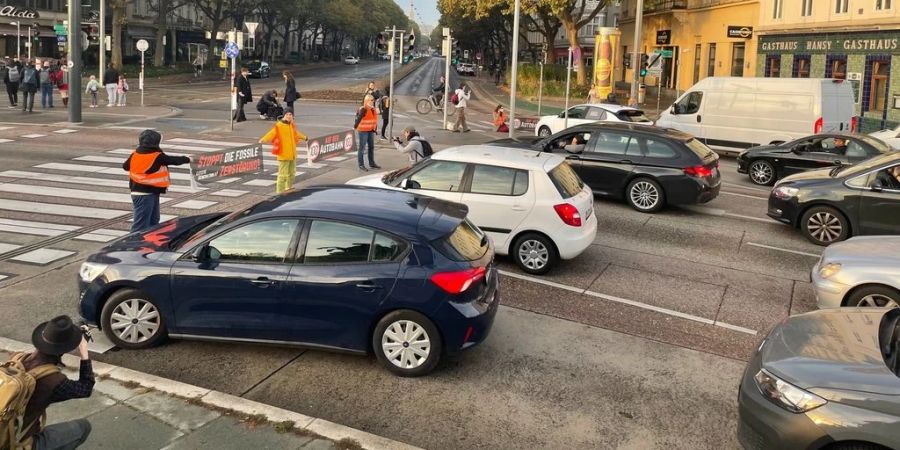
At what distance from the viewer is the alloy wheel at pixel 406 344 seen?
633 centimetres

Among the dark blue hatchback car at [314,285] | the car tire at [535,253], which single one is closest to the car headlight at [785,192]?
the car tire at [535,253]

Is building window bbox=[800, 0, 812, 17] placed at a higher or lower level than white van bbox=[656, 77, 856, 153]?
higher

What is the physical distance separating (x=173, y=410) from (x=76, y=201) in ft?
29.8

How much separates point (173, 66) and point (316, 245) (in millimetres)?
66802

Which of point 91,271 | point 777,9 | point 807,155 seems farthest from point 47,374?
point 777,9

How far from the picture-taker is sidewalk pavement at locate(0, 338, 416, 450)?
204 inches

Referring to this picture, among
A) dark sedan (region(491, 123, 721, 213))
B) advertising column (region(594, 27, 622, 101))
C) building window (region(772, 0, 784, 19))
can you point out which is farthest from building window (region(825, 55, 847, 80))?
dark sedan (region(491, 123, 721, 213))

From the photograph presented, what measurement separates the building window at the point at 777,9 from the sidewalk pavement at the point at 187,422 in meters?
36.6

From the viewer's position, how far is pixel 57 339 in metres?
3.75

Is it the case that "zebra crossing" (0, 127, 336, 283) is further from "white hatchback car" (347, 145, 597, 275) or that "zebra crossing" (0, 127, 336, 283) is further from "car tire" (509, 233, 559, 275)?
"car tire" (509, 233, 559, 275)

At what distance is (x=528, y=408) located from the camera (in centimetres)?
604

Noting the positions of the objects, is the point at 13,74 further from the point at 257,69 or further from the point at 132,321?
the point at 257,69

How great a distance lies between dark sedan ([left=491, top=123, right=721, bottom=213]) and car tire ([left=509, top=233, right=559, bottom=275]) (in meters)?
3.73

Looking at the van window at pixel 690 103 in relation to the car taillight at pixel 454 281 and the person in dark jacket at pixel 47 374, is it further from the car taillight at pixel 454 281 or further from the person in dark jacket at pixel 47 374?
the person in dark jacket at pixel 47 374
